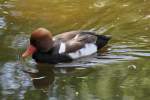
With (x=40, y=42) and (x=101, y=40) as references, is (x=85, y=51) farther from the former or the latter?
(x=40, y=42)

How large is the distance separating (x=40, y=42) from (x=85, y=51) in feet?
2.69

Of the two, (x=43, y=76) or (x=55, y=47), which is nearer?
(x=43, y=76)

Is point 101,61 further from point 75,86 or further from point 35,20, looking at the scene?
point 35,20

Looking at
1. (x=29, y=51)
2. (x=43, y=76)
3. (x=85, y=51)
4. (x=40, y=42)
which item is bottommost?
(x=43, y=76)

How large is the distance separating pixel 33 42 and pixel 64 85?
1.25m

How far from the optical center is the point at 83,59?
28.6 ft

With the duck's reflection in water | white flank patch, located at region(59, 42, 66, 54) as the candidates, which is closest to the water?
the duck's reflection in water

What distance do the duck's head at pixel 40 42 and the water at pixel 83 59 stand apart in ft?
0.79

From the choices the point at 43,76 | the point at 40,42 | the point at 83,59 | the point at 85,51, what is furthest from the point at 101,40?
the point at 43,76

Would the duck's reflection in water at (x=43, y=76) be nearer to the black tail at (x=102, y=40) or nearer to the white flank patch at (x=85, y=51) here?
the white flank patch at (x=85, y=51)

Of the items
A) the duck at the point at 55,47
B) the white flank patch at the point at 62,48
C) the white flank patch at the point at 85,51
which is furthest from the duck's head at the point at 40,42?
the white flank patch at the point at 85,51

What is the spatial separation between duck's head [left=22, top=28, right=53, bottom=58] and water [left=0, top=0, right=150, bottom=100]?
24 centimetres

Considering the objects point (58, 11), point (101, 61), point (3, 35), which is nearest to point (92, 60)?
point (101, 61)

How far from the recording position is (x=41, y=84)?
7750mm
